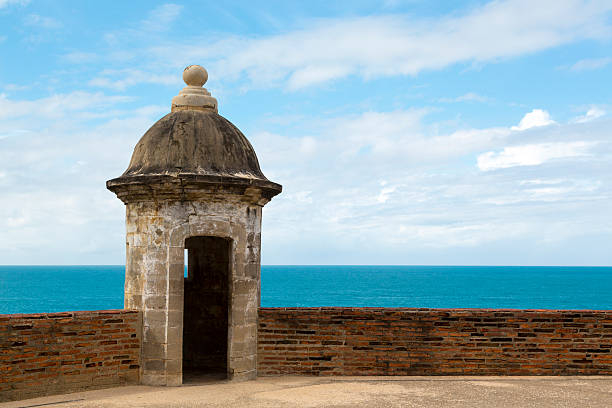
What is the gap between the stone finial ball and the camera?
914 cm

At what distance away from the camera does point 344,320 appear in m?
8.70

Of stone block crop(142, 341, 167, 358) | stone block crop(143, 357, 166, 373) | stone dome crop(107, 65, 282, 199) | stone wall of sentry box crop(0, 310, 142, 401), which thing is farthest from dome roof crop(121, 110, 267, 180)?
stone block crop(143, 357, 166, 373)

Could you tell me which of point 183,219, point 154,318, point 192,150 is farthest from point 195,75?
point 154,318

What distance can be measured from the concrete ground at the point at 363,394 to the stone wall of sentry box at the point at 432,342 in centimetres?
20

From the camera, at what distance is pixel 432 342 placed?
28.6 feet

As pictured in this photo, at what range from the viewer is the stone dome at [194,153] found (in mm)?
8133

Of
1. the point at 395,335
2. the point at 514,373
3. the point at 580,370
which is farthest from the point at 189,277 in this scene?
the point at 580,370

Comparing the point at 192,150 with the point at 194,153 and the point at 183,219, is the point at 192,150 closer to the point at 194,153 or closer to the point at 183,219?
the point at 194,153

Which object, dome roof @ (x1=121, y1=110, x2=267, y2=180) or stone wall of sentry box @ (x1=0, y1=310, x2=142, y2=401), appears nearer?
stone wall of sentry box @ (x1=0, y1=310, x2=142, y2=401)

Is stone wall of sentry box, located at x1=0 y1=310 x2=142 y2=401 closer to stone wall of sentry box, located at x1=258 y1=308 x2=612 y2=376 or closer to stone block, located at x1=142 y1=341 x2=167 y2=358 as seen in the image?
stone block, located at x1=142 y1=341 x2=167 y2=358

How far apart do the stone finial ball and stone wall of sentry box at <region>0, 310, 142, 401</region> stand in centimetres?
329

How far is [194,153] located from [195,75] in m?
1.43

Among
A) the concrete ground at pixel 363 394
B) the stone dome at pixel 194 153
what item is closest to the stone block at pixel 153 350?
the concrete ground at pixel 363 394

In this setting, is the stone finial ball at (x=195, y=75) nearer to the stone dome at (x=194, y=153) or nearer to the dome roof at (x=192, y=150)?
the stone dome at (x=194, y=153)
